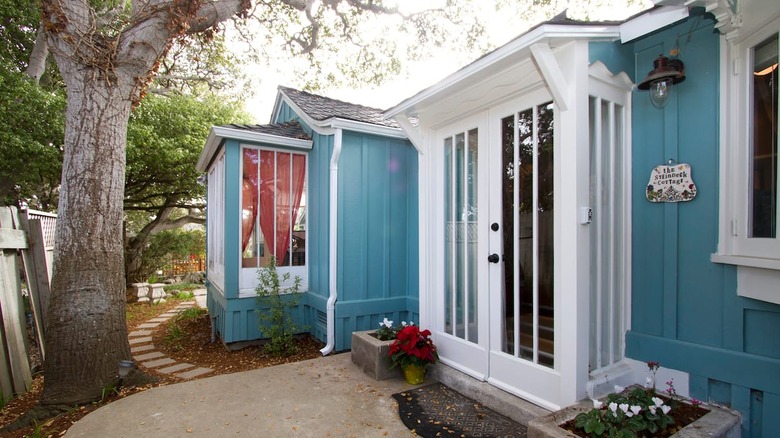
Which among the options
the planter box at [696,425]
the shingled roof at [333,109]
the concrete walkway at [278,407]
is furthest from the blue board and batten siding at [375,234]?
the planter box at [696,425]

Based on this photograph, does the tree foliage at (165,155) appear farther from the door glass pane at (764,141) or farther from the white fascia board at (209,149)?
the door glass pane at (764,141)

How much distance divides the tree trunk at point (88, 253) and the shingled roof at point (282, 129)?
145 cm

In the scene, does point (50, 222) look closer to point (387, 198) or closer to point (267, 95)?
point (387, 198)

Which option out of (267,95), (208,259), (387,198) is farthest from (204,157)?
(267,95)

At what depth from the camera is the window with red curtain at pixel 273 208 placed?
16.1ft

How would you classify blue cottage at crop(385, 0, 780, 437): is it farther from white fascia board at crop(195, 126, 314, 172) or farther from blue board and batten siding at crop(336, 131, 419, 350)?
white fascia board at crop(195, 126, 314, 172)

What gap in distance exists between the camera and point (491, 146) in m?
2.87

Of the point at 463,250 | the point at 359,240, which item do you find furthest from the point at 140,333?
the point at 463,250

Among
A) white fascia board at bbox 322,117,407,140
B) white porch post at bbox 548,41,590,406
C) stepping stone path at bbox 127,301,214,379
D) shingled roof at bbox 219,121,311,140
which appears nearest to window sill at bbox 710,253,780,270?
white porch post at bbox 548,41,590,406

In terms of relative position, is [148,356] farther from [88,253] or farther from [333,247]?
[333,247]

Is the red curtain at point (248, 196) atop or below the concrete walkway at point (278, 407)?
atop

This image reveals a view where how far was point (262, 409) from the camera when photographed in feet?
9.28

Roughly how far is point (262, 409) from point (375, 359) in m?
0.99

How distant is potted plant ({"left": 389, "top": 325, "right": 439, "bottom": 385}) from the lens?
3.15 metres
